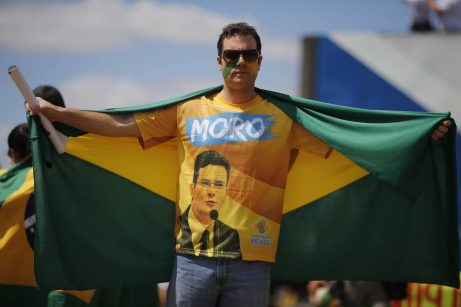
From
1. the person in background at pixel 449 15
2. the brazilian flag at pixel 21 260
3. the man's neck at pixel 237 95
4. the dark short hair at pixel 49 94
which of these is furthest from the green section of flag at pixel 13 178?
the person in background at pixel 449 15

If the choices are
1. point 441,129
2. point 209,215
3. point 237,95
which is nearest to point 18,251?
point 209,215

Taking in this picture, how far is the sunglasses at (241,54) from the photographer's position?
13.2ft

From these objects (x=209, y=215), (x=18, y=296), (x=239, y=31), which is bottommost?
(x=18, y=296)

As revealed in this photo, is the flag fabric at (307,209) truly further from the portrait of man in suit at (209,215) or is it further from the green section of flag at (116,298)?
the portrait of man in suit at (209,215)

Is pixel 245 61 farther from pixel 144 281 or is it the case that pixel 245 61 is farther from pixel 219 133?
pixel 144 281

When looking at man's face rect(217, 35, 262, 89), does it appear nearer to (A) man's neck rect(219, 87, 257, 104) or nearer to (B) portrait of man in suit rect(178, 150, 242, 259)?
(A) man's neck rect(219, 87, 257, 104)

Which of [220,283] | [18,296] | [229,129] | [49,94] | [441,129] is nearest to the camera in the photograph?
[220,283]

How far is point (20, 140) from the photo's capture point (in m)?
5.01

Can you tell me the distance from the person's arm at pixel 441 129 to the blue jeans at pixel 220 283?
129cm

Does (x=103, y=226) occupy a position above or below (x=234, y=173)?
below

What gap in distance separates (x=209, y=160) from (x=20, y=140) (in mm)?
1675

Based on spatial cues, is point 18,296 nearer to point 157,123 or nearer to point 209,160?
point 157,123

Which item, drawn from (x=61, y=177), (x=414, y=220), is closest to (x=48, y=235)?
(x=61, y=177)

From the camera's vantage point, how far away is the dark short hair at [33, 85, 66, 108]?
184 inches
